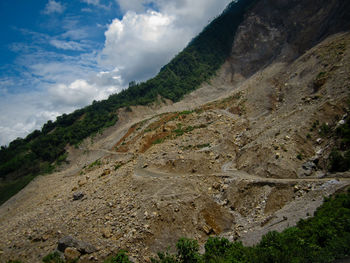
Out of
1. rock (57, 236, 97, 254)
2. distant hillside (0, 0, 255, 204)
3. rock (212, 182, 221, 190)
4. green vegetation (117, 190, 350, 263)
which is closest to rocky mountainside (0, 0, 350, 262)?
rock (57, 236, 97, 254)

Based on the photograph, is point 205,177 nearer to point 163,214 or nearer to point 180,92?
point 163,214

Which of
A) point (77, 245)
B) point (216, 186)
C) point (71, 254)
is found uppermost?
point (77, 245)

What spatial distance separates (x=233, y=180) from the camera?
18031 mm

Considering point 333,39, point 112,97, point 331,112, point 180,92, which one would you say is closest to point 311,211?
point 331,112

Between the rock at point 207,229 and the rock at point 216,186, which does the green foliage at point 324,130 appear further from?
the rock at point 207,229

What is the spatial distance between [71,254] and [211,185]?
11.2 meters

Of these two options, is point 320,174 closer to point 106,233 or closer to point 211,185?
point 211,185

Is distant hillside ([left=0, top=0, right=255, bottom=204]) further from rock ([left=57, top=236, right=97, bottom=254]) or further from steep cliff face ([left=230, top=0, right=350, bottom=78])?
rock ([left=57, top=236, right=97, bottom=254])

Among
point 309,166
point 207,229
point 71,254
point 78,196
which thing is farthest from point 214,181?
point 78,196

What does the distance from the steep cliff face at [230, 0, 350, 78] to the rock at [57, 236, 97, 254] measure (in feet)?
149

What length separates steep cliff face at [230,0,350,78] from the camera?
41.1 meters

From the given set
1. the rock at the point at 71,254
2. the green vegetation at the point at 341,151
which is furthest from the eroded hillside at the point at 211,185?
the green vegetation at the point at 341,151

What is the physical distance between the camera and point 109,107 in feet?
201

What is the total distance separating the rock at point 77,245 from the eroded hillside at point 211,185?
0.17 m
